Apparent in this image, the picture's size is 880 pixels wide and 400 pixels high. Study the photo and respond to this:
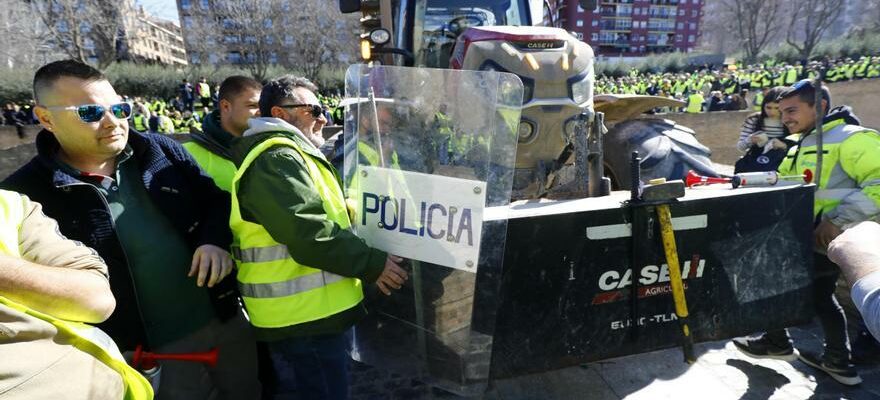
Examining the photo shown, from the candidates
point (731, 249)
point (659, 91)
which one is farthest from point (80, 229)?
point (659, 91)

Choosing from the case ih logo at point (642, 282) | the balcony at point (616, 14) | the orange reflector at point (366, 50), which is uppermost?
the balcony at point (616, 14)

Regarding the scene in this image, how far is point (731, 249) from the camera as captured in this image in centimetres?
207

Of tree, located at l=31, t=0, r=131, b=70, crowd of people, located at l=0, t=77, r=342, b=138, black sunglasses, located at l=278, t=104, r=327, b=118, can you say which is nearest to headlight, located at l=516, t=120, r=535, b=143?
black sunglasses, located at l=278, t=104, r=327, b=118

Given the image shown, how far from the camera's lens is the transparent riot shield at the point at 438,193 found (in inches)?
60.2

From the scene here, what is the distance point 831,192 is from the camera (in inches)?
103

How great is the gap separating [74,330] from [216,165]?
1.66 m

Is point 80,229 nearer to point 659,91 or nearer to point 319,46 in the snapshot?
point 659,91

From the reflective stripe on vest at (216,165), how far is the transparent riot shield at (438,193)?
3.98 feet

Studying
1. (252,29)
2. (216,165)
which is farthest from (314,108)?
(252,29)

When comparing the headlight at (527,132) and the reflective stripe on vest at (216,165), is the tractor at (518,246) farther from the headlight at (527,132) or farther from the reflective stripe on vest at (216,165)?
the reflective stripe on vest at (216,165)

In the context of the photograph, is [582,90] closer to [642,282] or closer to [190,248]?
[642,282]

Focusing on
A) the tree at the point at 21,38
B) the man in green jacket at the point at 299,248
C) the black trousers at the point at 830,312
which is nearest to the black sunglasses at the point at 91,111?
the man in green jacket at the point at 299,248

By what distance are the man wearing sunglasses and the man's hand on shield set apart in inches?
31.4

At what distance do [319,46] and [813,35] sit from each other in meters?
37.2
